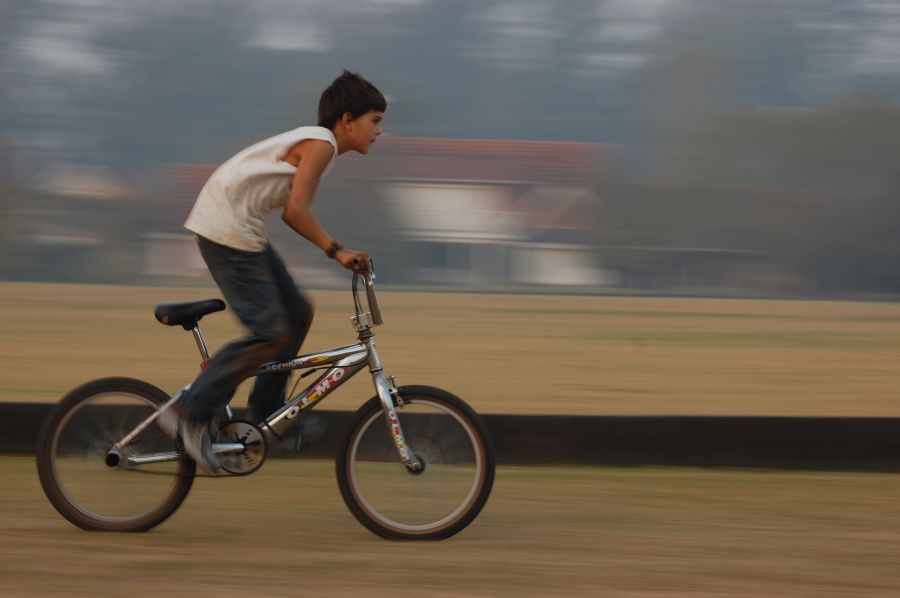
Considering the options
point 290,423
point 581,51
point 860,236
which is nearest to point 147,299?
point 290,423

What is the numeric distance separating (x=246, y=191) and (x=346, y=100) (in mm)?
459

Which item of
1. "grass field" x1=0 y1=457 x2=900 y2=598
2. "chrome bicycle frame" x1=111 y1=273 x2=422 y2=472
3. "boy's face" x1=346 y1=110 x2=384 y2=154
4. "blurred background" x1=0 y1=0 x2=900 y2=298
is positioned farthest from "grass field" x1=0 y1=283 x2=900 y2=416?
"blurred background" x1=0 y1=0 x2=900 y2=298

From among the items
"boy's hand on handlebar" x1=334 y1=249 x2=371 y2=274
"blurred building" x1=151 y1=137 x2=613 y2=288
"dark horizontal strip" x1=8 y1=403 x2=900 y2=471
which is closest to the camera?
"boy's hand on handlebar" x1=334 y1=249 x2=371 y2=274

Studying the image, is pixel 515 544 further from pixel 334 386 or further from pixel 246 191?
pixel 246 191

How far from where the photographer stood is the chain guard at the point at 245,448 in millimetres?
4566

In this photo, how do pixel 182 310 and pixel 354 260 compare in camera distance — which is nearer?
pixel 354 260

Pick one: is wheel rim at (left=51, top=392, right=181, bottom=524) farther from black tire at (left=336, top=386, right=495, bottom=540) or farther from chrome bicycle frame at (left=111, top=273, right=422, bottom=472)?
black tire at (left=336, top=386, right=495, bottom=540)

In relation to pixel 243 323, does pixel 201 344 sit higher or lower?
lower

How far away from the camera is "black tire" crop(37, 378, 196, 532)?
4.64m

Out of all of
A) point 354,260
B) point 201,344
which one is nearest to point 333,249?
point 354,260

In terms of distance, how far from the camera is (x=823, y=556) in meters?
4.36

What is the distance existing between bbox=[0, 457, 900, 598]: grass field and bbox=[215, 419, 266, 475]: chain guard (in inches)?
9.5

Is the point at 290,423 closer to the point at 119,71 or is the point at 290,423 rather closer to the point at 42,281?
the point at 42,281

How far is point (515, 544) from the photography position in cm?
450
